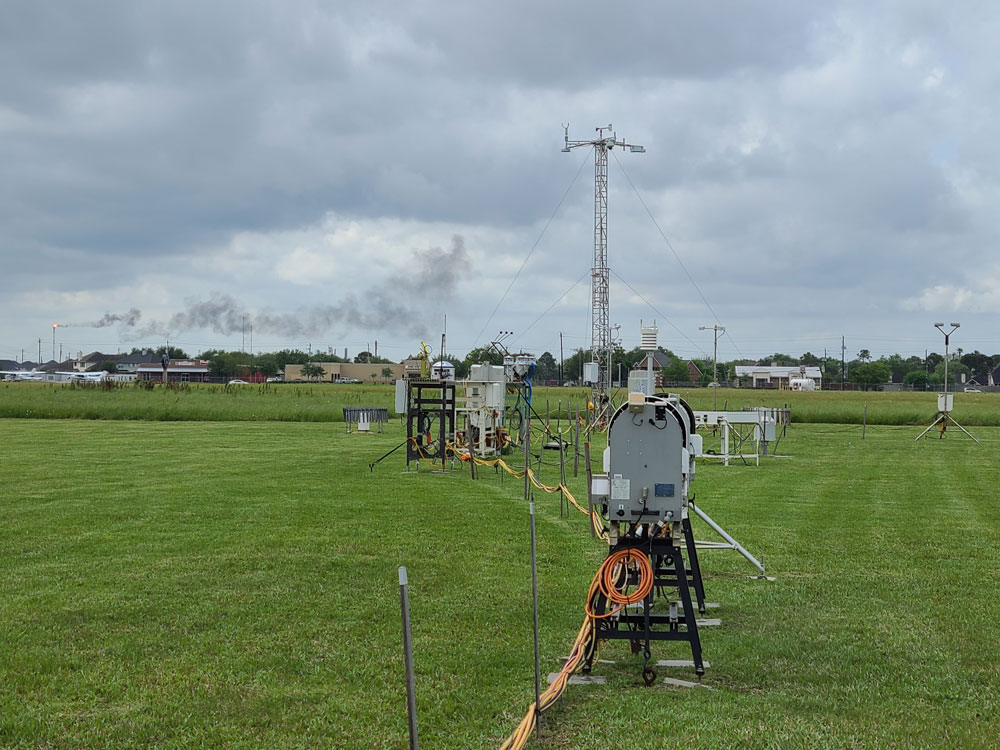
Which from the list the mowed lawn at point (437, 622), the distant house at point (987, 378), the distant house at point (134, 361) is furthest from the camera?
the distant house at point (134, 361)

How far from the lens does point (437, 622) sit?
796 centimetres

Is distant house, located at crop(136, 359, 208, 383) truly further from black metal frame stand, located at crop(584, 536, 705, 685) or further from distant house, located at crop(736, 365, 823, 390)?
black metal frame stand, located at crop(584, 536, 705, 685)

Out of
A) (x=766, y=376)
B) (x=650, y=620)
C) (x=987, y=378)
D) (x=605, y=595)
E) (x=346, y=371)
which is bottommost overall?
(x=650, y=620)

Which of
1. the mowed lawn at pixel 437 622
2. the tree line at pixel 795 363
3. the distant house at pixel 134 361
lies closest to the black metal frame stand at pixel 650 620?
the mowed lawn at pixel 437 622

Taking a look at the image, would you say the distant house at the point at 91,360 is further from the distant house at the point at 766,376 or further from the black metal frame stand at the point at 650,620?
the black metal frame stand at the point at 650,620

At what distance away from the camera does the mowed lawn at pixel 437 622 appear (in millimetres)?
5676

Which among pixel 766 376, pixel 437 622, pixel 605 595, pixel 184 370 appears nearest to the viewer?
pixel 605 595

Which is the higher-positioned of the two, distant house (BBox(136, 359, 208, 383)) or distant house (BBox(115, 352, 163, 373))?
distant house (BBox(115, 352, 163, 373))

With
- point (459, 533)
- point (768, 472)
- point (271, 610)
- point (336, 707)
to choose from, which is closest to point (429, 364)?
point (768, 472)

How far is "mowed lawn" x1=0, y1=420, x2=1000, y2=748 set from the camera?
5676 millimetres

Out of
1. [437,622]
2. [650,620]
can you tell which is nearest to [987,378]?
[650,620]

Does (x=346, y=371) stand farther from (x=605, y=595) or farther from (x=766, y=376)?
(x=605, y=595)

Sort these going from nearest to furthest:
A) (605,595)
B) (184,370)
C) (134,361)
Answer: (605,595), (184,370), (134,361)

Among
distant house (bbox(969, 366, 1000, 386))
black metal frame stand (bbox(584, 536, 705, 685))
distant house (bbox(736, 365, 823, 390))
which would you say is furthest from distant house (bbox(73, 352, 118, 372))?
black metal frame stand (bbox(584, 536, 705, 685))
